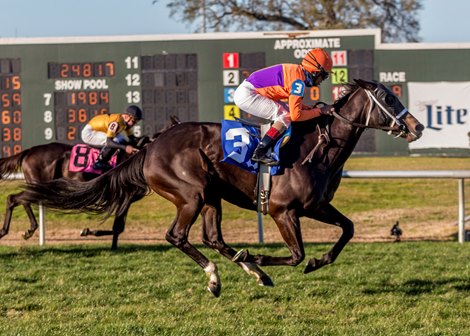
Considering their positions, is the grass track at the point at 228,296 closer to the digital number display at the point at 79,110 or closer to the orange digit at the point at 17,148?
the digital number display at the point at 79,110

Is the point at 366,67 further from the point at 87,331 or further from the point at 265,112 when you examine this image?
the point at 87,331

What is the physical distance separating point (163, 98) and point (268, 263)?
1037 cm

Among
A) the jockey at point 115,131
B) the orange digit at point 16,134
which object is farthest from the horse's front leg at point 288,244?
the orange digit at point 16,134

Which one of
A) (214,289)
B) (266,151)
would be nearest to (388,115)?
(266,151)

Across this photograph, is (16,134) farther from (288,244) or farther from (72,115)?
(288,244)

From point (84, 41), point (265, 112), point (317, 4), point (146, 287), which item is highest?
point (317, 4)

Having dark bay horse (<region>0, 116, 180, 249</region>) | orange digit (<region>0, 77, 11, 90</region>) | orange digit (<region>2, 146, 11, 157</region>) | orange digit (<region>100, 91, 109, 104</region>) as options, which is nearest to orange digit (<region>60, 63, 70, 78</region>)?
orange digit (<region>100, 91, 109, 104</region>)

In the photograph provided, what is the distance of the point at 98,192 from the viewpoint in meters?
6.52

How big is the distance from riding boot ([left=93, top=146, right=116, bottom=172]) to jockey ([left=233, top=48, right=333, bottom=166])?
4.02m

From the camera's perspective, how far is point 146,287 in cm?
690

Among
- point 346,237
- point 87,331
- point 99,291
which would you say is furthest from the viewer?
point 99,291

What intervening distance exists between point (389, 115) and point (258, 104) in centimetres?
92

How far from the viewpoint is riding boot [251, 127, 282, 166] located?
5.84 meters

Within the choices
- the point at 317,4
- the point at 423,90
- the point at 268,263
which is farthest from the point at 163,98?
the point at 317,4
